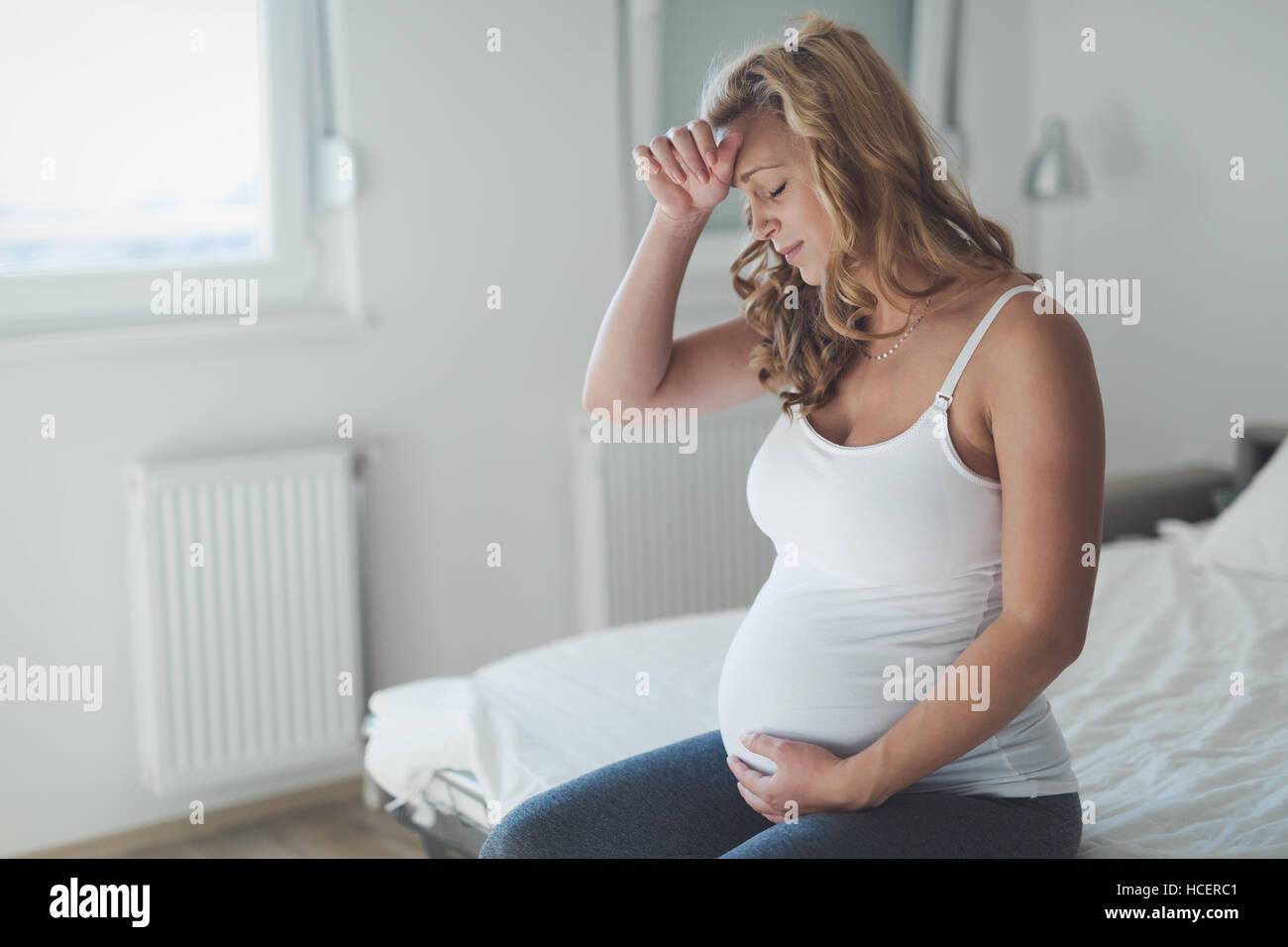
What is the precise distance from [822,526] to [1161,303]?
7.56ft

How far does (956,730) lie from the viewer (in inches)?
42.3

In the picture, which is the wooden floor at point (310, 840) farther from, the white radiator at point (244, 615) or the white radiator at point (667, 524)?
the white radiator at point (667, 524)

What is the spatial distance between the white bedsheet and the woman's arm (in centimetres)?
28

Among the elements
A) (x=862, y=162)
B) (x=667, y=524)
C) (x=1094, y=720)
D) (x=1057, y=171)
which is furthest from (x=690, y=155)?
(x=1057, y=171)

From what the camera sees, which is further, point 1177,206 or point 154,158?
point 1177,206

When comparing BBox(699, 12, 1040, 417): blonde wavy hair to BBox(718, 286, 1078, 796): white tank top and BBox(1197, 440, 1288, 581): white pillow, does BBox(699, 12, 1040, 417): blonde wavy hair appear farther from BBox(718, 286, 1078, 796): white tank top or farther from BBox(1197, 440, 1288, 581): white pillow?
BBox(1197, 440, 1288, 581): white pillow

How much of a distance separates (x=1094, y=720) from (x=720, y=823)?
2.15 ft

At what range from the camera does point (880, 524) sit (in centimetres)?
112

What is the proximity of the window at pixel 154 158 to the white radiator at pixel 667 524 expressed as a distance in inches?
29.3

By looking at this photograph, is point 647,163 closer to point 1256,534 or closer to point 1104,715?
point 1104,715

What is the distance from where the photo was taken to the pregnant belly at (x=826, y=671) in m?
1.15

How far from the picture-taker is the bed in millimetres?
1364
